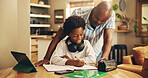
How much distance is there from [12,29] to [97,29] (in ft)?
2.68

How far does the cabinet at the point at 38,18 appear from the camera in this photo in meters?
8.02

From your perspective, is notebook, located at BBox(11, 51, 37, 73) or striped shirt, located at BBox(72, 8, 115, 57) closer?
notebook, located at BBox(11, 51, 37, 73)

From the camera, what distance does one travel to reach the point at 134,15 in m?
6.17

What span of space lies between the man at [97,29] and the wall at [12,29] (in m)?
0.33

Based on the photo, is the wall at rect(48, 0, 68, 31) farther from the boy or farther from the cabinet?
the boy

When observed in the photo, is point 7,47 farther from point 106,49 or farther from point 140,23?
point 140,23

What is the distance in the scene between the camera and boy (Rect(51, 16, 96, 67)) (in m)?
1.61

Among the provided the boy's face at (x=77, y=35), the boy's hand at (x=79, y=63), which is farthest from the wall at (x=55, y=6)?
the boy's hand at (x=79, y=63)

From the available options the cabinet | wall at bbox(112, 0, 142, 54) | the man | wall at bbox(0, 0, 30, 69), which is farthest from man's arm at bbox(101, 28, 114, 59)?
the cabinet

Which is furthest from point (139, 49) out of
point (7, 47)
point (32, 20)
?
point (32, 20)

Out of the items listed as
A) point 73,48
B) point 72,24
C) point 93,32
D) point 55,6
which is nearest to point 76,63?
point 73,48

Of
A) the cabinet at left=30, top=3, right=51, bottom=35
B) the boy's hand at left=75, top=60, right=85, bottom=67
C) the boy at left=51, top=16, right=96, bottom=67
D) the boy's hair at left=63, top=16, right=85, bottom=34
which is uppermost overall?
the cabinet at left=30, top=3, right=51, bottom=35

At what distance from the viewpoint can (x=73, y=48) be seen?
161cm

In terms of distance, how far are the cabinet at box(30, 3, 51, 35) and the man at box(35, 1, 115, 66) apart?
20.1 ft
